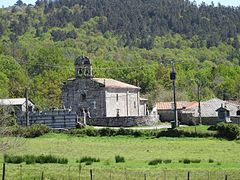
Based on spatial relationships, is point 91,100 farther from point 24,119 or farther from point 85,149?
point 85,149

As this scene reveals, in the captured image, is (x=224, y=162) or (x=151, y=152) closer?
(x=224, y=162)

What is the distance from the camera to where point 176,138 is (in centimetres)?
5775

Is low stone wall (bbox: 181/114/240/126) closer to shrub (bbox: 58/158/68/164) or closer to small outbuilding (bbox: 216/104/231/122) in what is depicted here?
small outbuilding (bbox: 216/104/231/122)

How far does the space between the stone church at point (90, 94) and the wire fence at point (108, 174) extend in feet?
150

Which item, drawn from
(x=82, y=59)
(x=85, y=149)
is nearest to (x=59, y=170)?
(x=85, y=149)

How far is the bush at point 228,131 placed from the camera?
56594 mm

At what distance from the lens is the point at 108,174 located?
108 feet

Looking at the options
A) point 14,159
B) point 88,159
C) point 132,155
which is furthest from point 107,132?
point 14,159

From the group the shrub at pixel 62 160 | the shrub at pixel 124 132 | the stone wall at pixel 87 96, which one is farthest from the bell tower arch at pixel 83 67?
the shrub at pixel 62 160

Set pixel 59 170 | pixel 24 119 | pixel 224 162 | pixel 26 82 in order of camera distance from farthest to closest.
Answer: pixel 26 82
pixel 24 119
pixel 224 162
pixel 59 170

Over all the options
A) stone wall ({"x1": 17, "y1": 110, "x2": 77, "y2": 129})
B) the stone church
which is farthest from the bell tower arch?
stone wall ({"x1": 17, "y1": 110, "x2": 77, "y2": 129})

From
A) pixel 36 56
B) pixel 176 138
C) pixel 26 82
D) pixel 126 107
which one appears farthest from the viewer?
pixel 36 56

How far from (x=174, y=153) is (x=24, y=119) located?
3024 centimetres

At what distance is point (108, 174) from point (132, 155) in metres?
12.1
